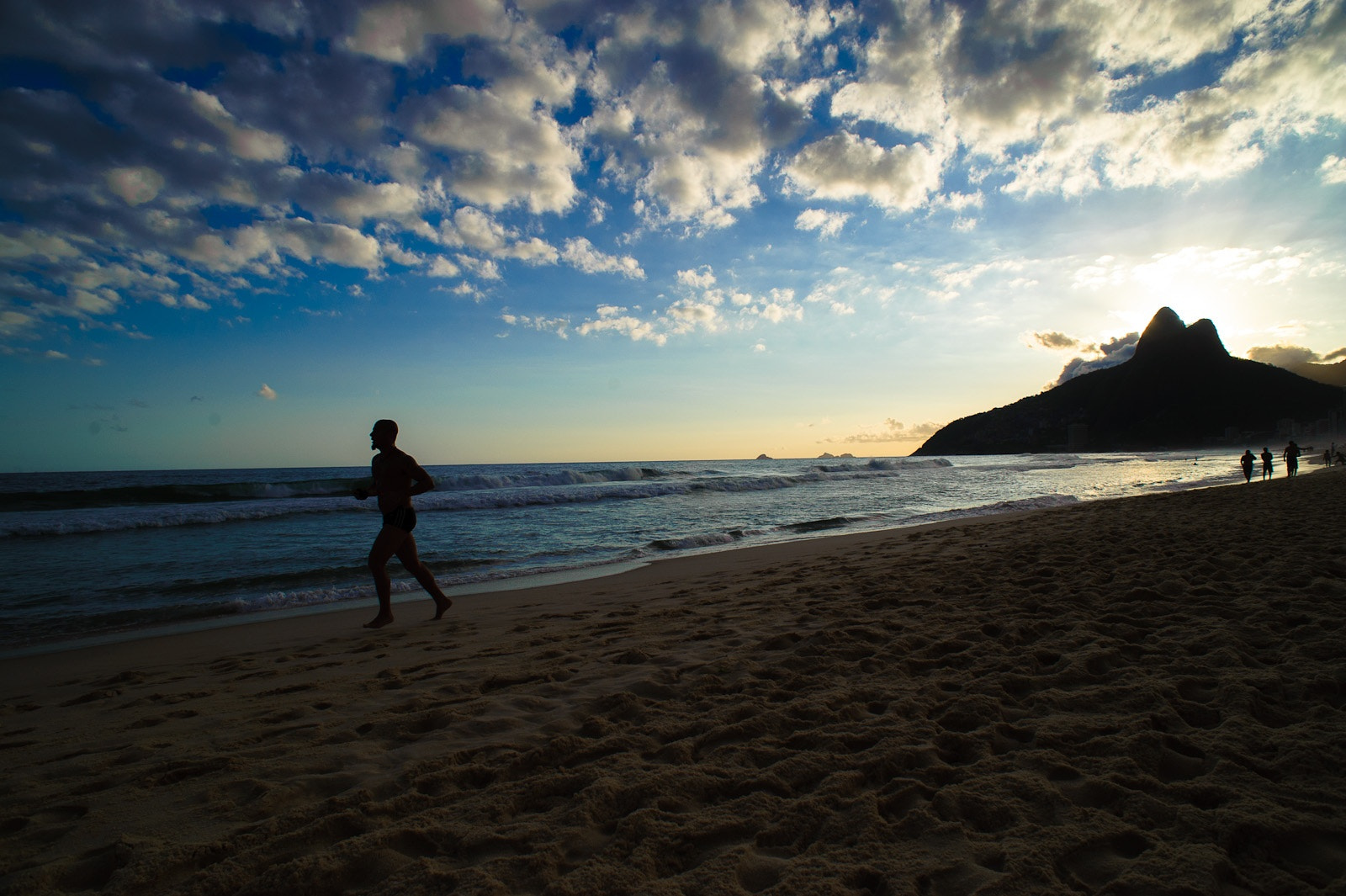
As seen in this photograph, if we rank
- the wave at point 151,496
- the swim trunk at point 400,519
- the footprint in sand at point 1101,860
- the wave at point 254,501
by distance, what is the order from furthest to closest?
the wave at point 151,496
the wave at point 254,501
the swim trunk at point 400,519
the footprint in sand at point 1101,860

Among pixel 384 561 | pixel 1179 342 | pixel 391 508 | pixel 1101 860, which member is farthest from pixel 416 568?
pixel 1179 342

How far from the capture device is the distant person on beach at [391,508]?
6.66 metres

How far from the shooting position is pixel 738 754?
2.86m

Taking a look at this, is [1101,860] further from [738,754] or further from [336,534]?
[336,534]

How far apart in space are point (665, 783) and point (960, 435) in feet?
476

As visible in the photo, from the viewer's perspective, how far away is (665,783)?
8.57 ft

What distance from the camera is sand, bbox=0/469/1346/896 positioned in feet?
6.78

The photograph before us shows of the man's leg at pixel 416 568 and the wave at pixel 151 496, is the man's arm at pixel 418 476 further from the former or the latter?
the wave at pixel 151 496

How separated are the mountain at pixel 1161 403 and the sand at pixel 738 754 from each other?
4684 inches

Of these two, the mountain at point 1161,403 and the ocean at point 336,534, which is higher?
the mountain at point 1161,403

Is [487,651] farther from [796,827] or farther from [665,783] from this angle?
[796,827]

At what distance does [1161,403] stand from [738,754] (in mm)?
134080

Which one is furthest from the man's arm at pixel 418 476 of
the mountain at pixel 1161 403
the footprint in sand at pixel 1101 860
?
the mountain at pixel 1161 403

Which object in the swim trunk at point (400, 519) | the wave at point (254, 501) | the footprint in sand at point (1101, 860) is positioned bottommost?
the footprint in sand at point (1101, 860)
